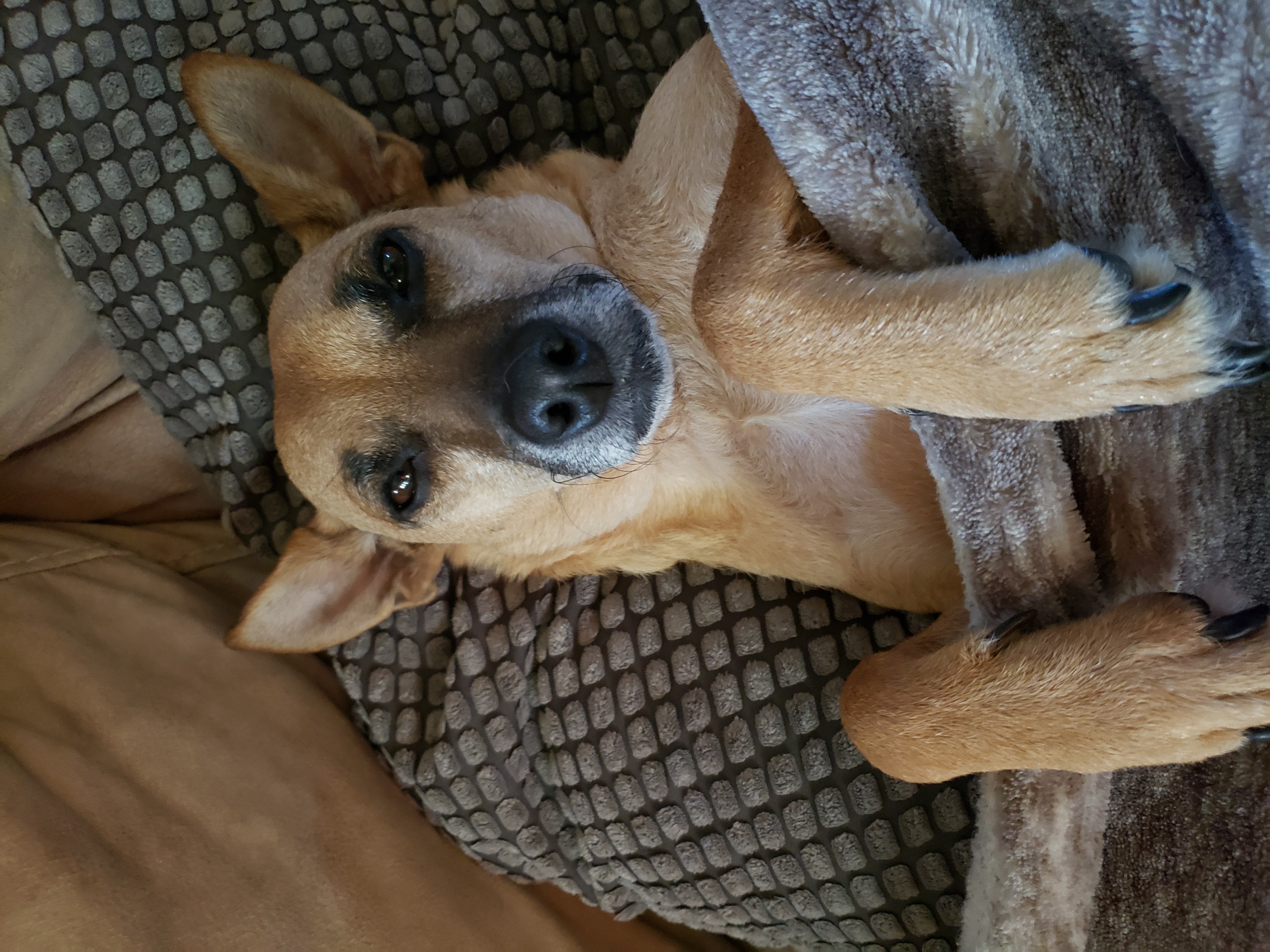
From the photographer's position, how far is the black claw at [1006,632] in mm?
1330

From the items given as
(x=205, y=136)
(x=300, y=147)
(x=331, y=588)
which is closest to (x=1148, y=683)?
(x=331, y=588)

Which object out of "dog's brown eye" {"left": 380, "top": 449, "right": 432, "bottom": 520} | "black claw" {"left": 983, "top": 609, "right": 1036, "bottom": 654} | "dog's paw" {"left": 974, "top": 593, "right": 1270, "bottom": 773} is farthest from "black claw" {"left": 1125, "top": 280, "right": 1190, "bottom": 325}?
"dog's brown eye" {"left": 380, "top": 449, "right": 432, "bottom": 520}

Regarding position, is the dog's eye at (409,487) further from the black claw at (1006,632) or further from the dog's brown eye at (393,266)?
the black claw at (1006,632)

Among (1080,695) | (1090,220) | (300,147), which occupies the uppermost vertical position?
(300,147)

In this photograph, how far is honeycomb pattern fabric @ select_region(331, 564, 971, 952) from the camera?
1813 millimetres

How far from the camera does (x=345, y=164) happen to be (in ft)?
7.06

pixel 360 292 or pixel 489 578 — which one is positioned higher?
pixel 360 292

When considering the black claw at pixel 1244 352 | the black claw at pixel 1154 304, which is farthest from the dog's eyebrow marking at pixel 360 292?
the black claw at pixel 1244 352

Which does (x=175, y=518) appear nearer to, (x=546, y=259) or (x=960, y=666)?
(x=546, y=259)

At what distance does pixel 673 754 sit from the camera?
2.01 meters

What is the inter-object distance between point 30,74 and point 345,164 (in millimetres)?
958

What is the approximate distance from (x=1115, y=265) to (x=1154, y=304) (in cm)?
7

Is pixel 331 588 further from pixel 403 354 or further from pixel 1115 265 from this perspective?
pixel 1115 265

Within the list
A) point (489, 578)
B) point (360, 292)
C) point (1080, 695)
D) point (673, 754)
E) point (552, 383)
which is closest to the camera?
point (1080, 695)
